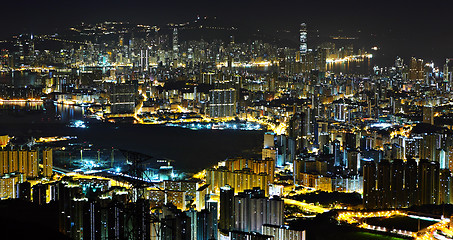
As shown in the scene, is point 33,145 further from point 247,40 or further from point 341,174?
point 247,40

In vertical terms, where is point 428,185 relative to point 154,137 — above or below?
below

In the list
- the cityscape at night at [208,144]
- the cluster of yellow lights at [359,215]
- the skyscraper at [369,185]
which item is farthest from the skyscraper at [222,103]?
the cluster of yellow lights at [359,215]

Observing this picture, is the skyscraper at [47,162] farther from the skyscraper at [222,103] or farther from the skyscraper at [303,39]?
the skyscraper at [303,39]

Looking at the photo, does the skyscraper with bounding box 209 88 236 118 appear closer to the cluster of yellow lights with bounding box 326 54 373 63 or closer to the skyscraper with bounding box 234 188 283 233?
the skyscraper with bounding box 234 188 283 233

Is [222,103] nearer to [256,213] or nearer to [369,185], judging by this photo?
[369,185]

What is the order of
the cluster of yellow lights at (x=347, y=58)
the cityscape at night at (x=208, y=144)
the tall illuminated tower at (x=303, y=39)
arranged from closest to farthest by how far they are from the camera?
the cityscape at night at (x=208, y=144) → the tall illuminated tower at (x=303, y=39) → the cluster of yellow lights at (x=347, y=58)

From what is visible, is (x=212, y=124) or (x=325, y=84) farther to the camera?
(x=325, y=84)

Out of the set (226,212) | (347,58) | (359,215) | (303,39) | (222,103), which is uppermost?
(303,39)

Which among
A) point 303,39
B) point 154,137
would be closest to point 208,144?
point 154,137

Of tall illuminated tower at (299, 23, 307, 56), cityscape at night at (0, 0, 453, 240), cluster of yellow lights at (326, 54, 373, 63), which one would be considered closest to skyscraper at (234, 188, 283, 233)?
cityscape at night at (0, 0, 453, 240)

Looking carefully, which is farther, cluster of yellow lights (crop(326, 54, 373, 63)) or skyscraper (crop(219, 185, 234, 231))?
cluster of yellow lights (crop(326, 54, 373, 63))

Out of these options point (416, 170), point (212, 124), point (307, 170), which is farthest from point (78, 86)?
point (416, 170)
